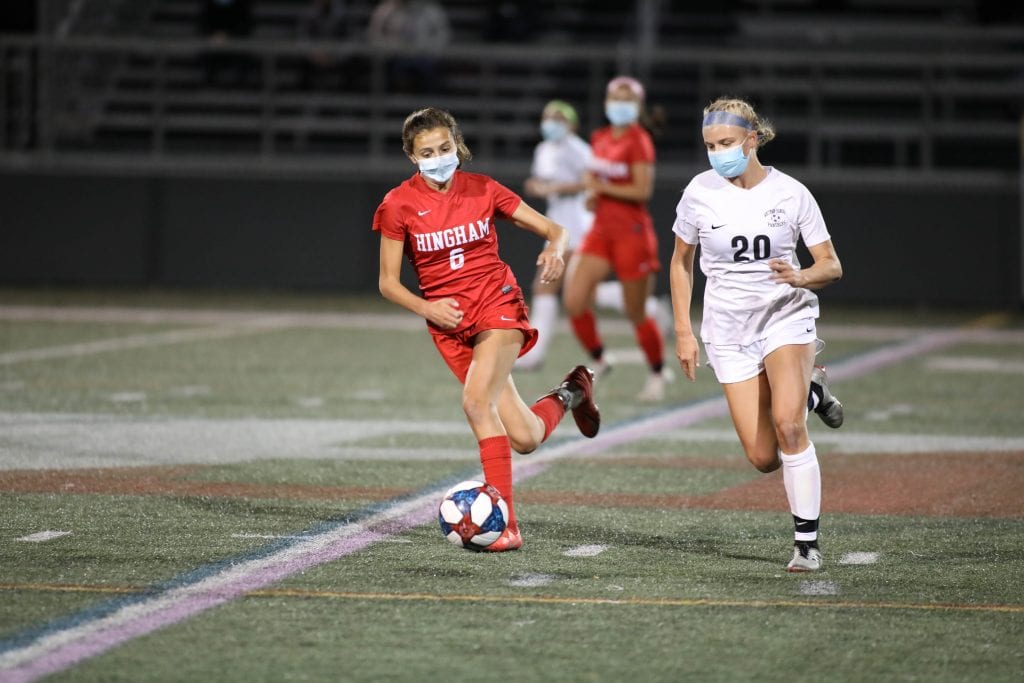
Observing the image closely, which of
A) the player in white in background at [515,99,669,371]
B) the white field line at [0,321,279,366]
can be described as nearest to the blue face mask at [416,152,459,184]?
the player in white in background at [515,99,669,371]

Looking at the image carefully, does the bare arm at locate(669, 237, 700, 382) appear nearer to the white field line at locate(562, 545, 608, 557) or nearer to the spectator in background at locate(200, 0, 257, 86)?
the white field line at locate(562, 545, 608, 557)

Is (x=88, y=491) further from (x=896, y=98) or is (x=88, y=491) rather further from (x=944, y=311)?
(x=896, y=98)

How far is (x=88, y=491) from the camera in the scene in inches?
340

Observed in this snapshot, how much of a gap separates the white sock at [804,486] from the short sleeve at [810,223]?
86 cm

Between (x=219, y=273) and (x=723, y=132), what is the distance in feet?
55.6

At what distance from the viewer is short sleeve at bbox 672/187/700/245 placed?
286 inches

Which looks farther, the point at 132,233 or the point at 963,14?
the point at 963,14

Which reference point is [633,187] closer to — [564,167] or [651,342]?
[651,342]

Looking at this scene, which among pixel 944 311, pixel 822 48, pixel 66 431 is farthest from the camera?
pixel 822 48

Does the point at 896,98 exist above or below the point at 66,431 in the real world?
above

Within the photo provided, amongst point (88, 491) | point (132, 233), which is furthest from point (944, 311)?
point (88, 491)

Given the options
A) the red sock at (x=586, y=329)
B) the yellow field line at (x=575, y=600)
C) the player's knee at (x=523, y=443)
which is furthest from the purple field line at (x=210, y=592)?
the red sock at (x=586, y=329)

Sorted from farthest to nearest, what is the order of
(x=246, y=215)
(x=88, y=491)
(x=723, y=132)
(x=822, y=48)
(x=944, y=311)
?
(x=822, y=48)
(x=246, y=215)
(x=944, y=311)
(x=88, y=491)
(x=723, y=132)

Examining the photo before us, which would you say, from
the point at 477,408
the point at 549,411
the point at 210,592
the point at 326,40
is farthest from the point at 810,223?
the point at 326,40
